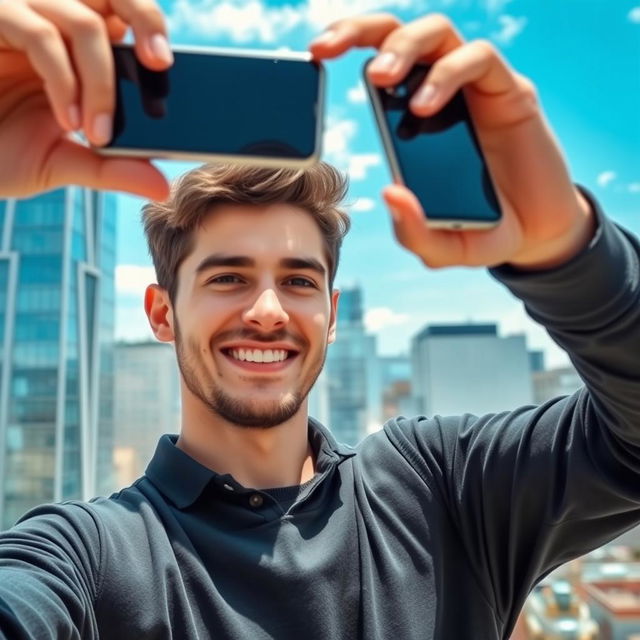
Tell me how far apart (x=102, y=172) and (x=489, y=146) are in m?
0.33

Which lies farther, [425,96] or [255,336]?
[255,336]

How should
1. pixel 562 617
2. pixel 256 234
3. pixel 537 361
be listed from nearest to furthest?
pixel 256 234 → pixel 562 617 → pixel 537 361

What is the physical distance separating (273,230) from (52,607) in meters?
0.53

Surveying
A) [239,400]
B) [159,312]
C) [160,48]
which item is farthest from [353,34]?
[159,312]

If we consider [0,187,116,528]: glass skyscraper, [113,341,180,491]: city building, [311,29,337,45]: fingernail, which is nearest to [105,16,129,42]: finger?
[311,29,337,45]: fingernail

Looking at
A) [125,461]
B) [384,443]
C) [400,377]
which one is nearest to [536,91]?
[384,443]

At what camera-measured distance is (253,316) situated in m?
0.81

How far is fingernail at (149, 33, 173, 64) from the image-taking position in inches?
17.7

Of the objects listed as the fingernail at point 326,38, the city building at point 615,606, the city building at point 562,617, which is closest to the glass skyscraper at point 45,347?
the city building at point 562,617

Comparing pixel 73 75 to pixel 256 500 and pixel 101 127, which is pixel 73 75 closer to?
pixel 101 127

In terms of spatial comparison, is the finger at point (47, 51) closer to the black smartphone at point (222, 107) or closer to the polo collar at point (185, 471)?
the black smartphone at point (222, 107)

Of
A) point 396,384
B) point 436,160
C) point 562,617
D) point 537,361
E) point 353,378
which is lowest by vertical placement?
point 562,617

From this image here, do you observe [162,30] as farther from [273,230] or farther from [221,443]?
[221,443]

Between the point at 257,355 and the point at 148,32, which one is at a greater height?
the point at 148,32
